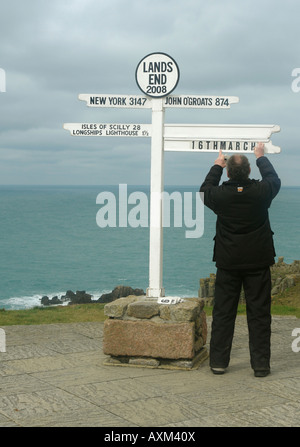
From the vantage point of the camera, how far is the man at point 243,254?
244 inches

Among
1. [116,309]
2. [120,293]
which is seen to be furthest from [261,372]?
[120,293]

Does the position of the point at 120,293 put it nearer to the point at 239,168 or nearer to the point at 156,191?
the point at 156,191

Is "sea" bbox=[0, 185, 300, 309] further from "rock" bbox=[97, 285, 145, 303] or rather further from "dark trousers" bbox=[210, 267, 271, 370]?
"dark trousers" bbox=[210, 267, 271, 370]

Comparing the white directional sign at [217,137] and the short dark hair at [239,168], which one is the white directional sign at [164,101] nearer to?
the white directional sign at [217,137]

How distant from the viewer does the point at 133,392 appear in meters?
5.72

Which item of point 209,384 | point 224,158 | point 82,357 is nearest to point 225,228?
point 224,158

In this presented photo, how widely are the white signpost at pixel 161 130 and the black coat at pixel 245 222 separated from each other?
2.30 feet

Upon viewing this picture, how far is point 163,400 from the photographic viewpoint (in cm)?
548

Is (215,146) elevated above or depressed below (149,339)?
above

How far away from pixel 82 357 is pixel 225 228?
7.02 feet

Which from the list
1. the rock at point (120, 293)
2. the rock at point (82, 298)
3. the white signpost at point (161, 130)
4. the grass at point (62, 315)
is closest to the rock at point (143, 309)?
the white signpost at point (161, 130)

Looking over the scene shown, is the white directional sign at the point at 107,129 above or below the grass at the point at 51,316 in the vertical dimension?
above

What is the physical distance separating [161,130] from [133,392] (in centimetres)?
271
